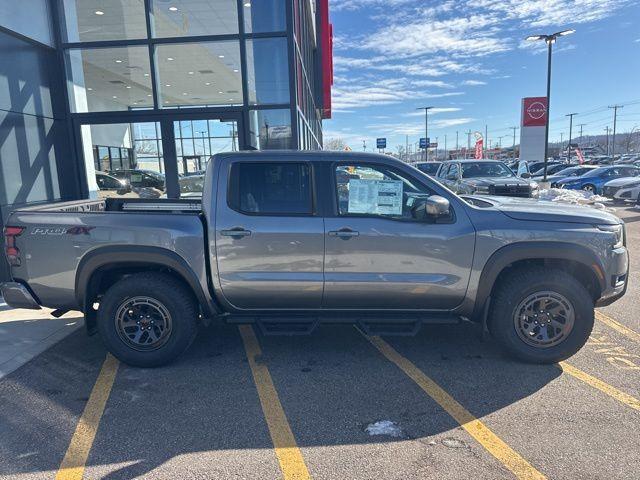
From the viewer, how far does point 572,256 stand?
3.80 m

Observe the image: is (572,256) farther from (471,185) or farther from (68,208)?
(471,185)

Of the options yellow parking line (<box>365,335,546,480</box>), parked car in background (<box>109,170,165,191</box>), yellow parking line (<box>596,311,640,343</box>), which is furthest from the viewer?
parked car in background (<box>109,170,165,191</box>)

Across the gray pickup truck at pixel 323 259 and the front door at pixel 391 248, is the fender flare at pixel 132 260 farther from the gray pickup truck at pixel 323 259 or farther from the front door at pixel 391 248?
the front door at pixel 391 248

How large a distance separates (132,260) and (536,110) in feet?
67.7

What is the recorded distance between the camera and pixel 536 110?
2023 cm

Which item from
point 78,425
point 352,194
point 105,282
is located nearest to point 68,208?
point 105,282

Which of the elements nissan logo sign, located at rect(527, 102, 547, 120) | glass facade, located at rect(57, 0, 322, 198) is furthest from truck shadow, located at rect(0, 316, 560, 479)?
nissan logo sign, located at rect(527, 102, 547, 120)

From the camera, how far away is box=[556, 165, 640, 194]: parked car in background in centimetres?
1928

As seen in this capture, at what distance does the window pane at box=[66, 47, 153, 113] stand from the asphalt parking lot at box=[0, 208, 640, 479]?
5.81 metres

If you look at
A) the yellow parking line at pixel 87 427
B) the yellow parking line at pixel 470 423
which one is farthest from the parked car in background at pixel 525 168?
the yellow parking line at pixel 87 427

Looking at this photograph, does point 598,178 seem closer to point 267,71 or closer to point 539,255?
point 267,71

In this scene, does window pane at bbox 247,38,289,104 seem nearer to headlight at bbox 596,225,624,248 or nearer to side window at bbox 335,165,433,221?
side window at bbox 335,165,433,221

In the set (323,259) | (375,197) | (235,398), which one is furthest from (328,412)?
(375,197)

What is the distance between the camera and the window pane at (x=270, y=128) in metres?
8.88
